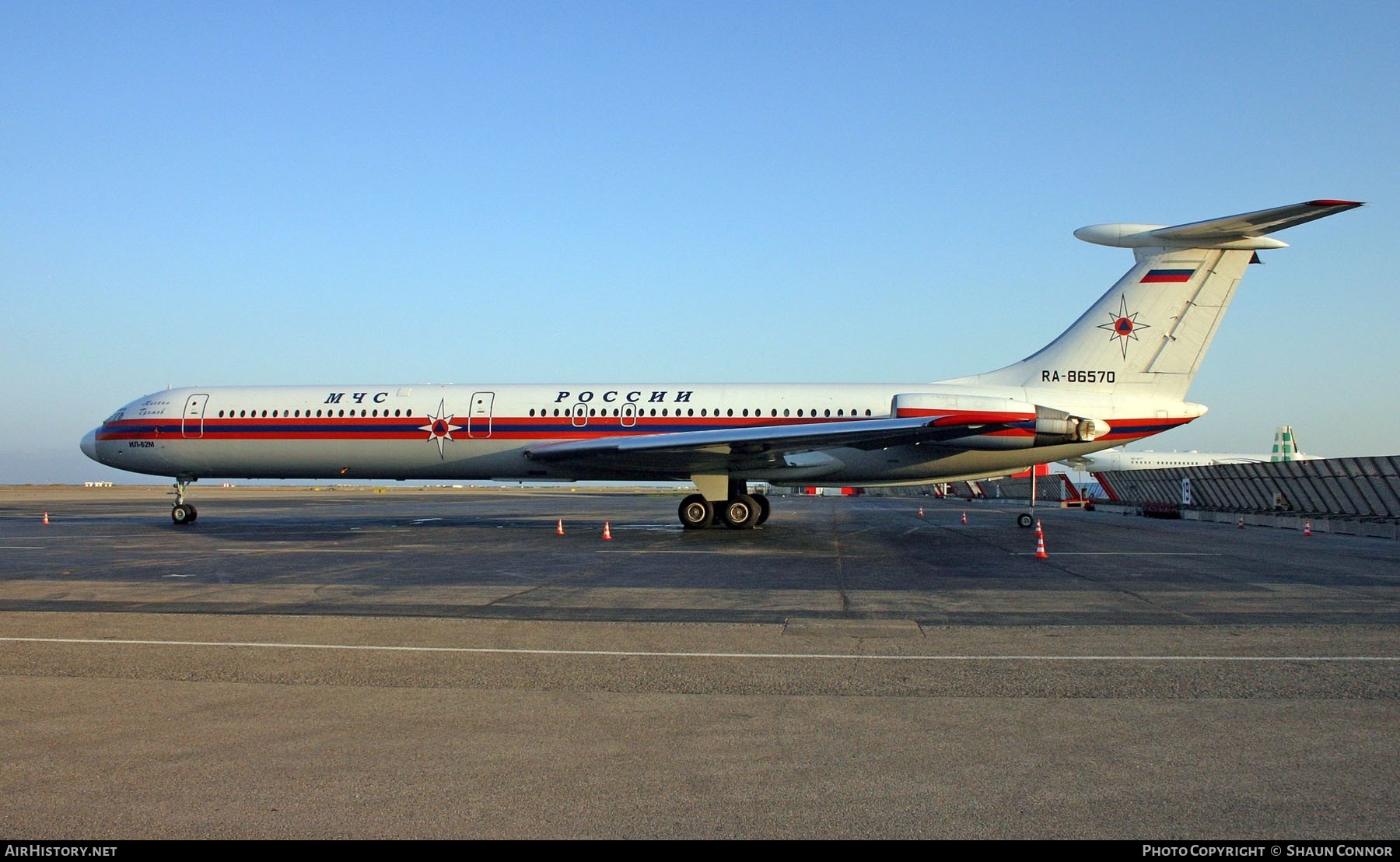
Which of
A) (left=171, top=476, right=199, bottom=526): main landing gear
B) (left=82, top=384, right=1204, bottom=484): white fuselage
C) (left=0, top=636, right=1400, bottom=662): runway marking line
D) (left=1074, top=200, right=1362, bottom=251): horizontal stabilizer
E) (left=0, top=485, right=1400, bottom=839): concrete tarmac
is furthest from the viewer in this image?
(left=171, top=476, right=199, bottom=526): main landing gear

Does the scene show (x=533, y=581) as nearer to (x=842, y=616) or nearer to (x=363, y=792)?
(x=842, y=616)

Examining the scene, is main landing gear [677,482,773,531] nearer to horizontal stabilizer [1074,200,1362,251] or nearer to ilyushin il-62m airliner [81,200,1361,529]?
ilyushin il-62m airliner [81,200,1361,529]

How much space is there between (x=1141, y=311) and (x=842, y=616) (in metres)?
16.9

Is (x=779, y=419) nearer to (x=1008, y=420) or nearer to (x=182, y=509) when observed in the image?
(x=1008, y=420)

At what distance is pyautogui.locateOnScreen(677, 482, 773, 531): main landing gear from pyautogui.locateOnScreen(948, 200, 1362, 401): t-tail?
7.62 m

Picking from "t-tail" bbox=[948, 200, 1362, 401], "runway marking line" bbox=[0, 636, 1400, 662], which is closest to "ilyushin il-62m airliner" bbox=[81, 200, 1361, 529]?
"t-tail" bbox=[948, 200, 1362, 401]

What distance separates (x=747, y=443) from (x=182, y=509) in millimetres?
17218

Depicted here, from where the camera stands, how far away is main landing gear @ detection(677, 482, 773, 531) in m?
24.6

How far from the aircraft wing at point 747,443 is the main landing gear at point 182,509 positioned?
10926 millimetres

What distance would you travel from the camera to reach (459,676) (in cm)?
762

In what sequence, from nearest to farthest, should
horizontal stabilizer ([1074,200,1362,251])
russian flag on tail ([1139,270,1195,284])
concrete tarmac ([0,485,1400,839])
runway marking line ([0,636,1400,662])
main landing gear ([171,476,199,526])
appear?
concrete tarmac ([0,485,1400,839]), runway marking line ([0,636,1400,662]), horizontal stabilizer ([1074,200,1362,251]), russian flag on tail ([1139,270,1195,284]), main landing gear ([171,476,199,526])

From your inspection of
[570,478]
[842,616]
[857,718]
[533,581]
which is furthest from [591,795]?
[570,478]

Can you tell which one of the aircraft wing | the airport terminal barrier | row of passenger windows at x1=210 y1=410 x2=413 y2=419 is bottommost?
the airport terminal barrier
